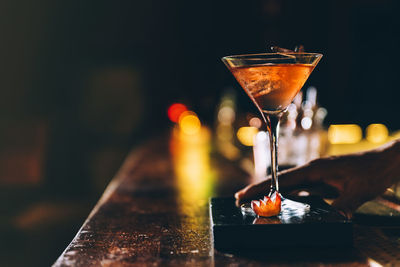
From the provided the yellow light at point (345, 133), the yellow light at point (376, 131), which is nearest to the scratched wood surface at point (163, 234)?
the yellow light at point (345, 133)

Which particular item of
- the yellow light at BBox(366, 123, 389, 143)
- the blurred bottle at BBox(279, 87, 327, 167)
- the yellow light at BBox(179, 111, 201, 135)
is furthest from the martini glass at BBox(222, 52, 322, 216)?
the yellow light at BBox(366, 123, 389, 143)

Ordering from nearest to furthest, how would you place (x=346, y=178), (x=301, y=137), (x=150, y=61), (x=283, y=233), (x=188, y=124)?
(x=283, y=233)
(x=346, y=178)
(x=301, y=137)
(x=188, y=124)
(x=150, y=61)

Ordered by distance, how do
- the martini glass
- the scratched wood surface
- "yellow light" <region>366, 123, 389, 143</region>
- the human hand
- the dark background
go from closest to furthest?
the scratched wood surface, the martini glass, the human hand, "yellow light" <region>366, 123, 389, 143</region>, the dark background

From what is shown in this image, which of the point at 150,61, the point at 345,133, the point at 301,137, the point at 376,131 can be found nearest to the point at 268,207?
the point at 301,137

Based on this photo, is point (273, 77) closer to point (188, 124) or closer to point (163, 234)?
point (163, 234)

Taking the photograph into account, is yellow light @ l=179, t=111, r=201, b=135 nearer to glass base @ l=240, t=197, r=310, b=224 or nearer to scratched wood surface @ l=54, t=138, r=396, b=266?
scratched wood surface @ l=54, t=138, r=396, b=266

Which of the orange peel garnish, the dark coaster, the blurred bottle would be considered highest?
the blurred bottle
